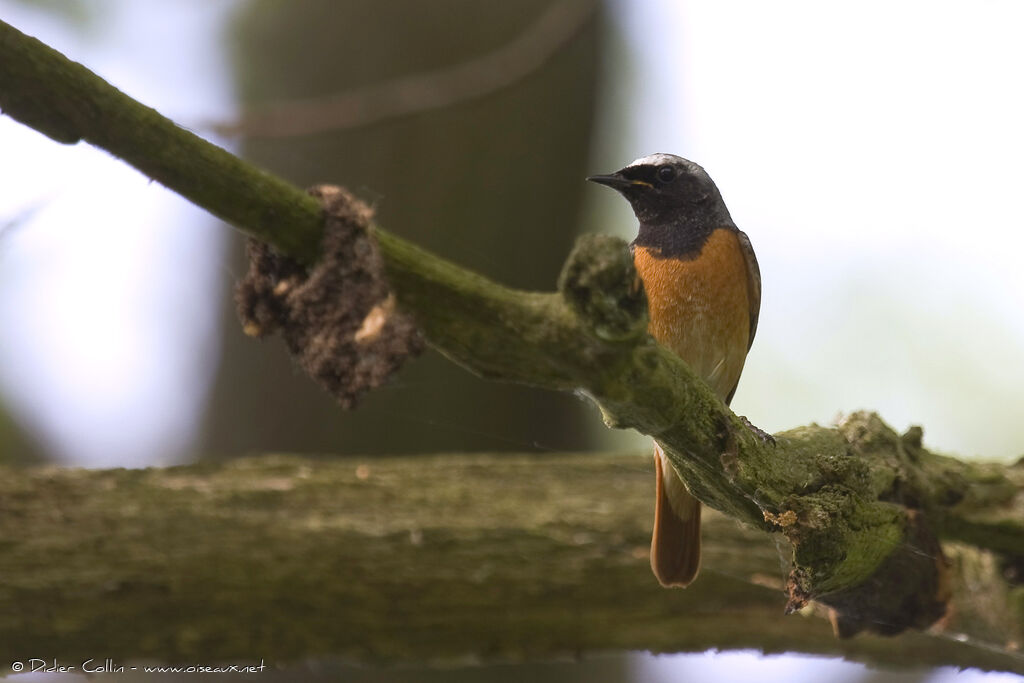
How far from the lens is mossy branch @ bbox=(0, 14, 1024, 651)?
1521mm

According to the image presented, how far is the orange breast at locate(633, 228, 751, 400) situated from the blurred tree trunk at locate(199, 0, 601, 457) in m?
1.56

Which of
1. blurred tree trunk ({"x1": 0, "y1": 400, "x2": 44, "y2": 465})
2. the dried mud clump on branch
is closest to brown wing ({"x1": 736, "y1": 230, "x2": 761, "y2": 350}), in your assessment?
the dried mud clump on branch

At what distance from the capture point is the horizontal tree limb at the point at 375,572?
315 centimetres

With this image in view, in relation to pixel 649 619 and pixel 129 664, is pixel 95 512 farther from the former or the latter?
pixel 649 619

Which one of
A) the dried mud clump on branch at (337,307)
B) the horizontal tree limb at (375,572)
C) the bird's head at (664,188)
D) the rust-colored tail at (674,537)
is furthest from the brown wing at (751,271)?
the dried mud clump on branch at (337,307)

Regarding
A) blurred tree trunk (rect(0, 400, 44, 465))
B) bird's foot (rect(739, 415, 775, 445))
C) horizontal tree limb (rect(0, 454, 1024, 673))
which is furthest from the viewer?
blurred tree trunk (rect(0, 400, 44, 465))

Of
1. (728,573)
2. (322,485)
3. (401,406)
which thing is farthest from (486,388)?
(728,573)

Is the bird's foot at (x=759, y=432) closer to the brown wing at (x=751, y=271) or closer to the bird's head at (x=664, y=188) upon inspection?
the brown wing at (x=751, y=271)

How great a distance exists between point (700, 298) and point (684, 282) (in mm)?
74

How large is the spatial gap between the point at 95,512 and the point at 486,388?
6.45ft

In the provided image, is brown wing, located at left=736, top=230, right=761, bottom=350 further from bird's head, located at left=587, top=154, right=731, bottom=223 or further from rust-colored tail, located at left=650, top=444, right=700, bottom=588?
rust-colored tail, located at left=650, top=444, right=700, bottom=588

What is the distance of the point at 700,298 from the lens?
3.05m

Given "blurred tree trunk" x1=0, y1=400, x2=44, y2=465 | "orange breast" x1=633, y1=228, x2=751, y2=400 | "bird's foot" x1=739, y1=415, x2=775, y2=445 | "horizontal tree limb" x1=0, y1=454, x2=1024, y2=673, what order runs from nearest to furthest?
"bird's foot" x1=739, y1=415, x2=775, y2=445 → "orange breast" x1=633, y1=228, x2=751, y2=400 → "horizontal tree limb" x1=0, y1=454, x2=1024, y2=673 → "blurred tree trunk" x1=0, y1=400, x2=44, y2=465

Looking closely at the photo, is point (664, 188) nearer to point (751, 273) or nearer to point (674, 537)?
point (751, 273)
